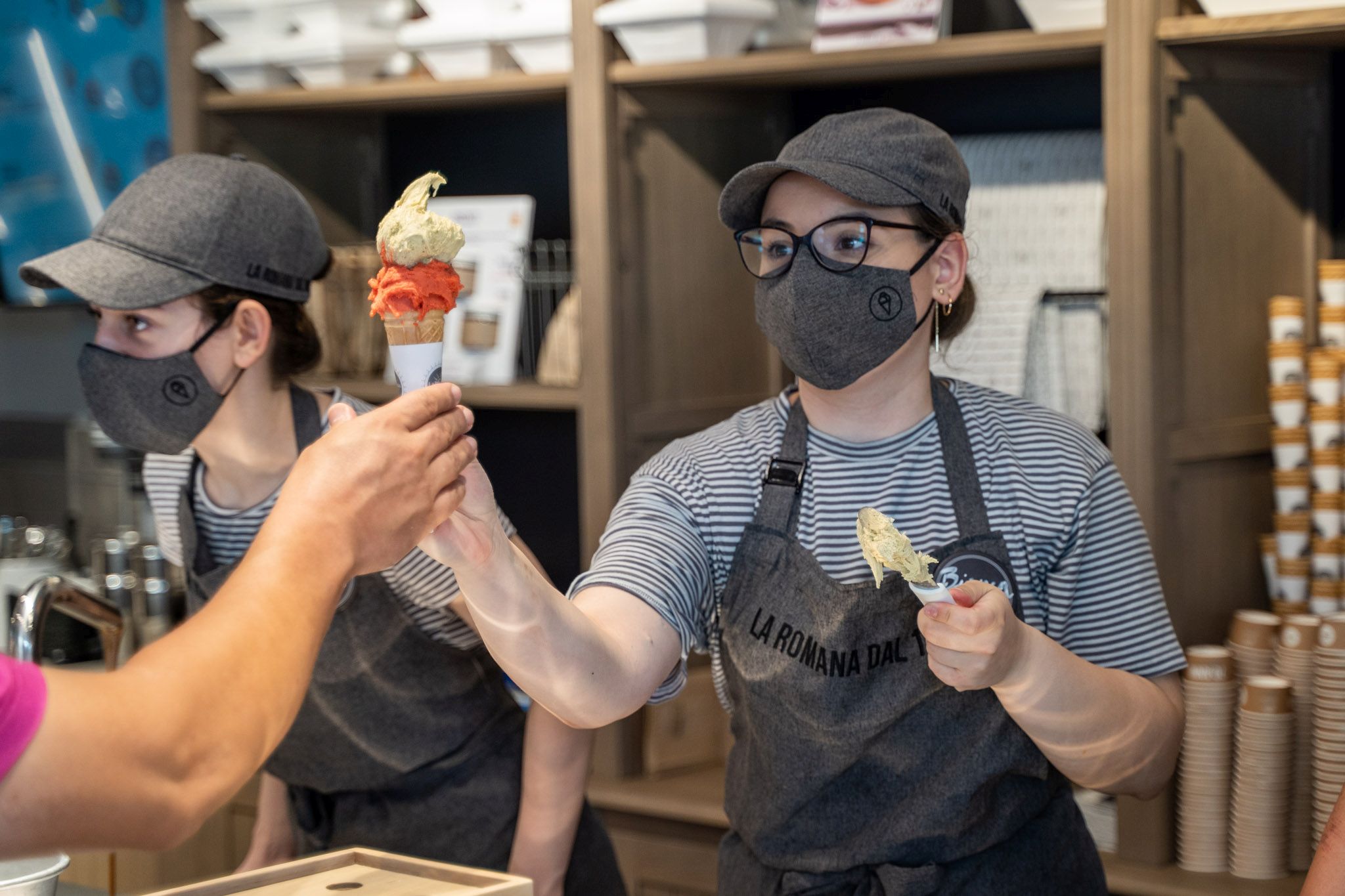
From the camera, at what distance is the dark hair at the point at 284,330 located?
1941 millimetres

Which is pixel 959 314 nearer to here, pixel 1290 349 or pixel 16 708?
pixel 1290 349

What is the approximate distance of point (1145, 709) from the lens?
5.43 feet

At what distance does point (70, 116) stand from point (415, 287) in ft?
9.65

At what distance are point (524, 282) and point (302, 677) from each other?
2.04 meters

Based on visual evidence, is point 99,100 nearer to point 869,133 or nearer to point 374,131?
point 374,131

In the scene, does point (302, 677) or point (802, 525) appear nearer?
point (302, 677)

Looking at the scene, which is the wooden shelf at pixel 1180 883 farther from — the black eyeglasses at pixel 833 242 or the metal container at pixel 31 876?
the metal container at pixel 31 876

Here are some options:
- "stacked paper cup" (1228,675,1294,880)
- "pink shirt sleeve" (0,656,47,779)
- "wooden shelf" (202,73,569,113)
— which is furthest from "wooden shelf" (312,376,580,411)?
"pink shirt sleeve" (0,656,47,779)

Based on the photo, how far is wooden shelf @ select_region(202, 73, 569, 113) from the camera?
2799 millimetres

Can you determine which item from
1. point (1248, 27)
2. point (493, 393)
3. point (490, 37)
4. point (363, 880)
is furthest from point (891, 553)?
point (490, 37)

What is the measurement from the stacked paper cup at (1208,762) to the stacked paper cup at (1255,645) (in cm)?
5

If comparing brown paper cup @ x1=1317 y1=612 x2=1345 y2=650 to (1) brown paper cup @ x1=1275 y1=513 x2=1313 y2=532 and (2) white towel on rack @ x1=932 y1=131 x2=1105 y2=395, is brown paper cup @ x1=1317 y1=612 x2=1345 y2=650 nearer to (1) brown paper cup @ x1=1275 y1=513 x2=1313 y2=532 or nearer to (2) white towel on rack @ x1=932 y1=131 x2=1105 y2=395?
(1) brown paper cup @ x1=1275 y1=513 x2=1313 y2=532

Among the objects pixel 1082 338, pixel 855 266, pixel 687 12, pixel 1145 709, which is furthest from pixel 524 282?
pixel 1145 709

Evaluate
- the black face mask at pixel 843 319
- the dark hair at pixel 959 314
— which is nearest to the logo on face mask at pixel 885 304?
the black face mask at pixel 843 319
